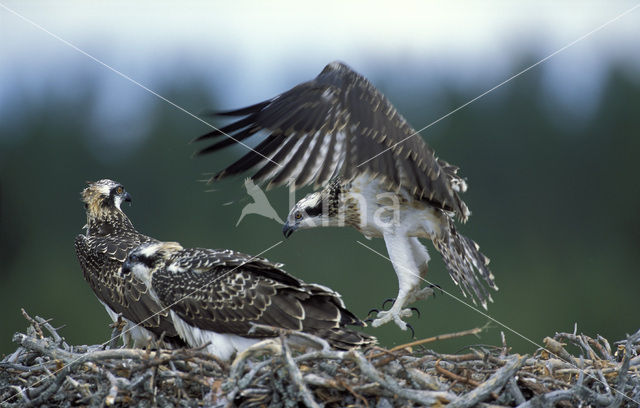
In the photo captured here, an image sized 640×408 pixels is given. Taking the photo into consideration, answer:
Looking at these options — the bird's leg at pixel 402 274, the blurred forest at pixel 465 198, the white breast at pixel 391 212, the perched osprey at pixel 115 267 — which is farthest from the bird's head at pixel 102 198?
the blurred forest at pixel 465 198

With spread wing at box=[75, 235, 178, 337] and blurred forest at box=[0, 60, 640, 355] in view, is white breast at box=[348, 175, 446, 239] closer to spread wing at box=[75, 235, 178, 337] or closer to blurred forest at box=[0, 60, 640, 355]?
spread wing at box=[75, 235, 178, 337]

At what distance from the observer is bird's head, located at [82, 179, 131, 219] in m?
5.40

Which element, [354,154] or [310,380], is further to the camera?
[354,154]

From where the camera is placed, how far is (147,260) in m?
4.60

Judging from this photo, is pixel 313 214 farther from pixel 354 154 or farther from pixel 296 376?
pixel 296 376

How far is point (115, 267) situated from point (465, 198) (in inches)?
542

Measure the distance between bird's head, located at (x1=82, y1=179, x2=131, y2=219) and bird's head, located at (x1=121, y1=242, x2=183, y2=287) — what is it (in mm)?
807

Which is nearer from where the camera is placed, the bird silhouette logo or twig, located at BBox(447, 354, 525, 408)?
twig, located at BBox(447, 354, 525, 408)

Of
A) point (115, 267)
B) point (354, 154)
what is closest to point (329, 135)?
point (354, 154)

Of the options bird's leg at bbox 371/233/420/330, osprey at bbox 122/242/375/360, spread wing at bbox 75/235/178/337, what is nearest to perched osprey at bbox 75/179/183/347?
spread wing at bbox 75/235/178/337

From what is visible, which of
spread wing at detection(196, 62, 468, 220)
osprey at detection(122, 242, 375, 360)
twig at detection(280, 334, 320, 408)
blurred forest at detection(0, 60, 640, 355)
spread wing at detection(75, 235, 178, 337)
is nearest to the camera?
twig at detection(280, 334, 320, 408)

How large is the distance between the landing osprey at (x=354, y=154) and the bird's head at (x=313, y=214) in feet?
0.45

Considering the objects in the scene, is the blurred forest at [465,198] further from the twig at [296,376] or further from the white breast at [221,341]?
the twig at [296,376]

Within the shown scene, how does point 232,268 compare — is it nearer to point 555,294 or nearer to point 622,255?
point 555,294
